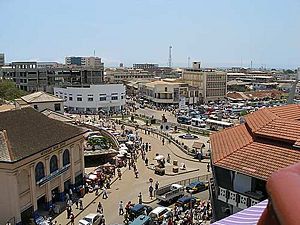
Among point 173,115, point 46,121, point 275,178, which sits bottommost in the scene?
point 173,115

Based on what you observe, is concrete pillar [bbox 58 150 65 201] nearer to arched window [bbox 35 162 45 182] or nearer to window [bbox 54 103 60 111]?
arched window [bbox 35 162 45 182]

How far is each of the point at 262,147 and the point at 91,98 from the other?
67971 mm

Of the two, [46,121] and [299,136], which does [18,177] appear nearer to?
[46,121]

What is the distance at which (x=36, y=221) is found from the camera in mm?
25844

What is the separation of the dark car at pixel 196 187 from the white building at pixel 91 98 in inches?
2115

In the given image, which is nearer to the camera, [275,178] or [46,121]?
[275,178]

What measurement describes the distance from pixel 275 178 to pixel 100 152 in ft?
131

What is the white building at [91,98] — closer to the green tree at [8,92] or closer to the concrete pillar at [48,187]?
the green tree at [8,92]

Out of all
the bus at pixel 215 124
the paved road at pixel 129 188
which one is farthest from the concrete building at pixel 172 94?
the paved road at pixel 129 188

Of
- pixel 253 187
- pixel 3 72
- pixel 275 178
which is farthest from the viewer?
pixel 3 72

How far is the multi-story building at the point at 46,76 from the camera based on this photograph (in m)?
108

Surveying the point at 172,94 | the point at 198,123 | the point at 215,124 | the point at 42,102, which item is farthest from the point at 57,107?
the point at 172,94

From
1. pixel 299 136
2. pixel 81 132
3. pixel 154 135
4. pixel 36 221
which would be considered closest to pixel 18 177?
pixel 36 221

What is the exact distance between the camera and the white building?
3295 inches
